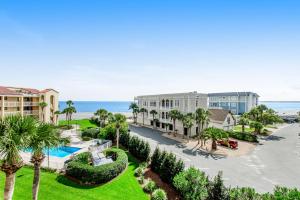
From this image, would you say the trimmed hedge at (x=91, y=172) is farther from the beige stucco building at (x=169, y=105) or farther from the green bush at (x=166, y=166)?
the beige stucco building at (x=169, y=105)

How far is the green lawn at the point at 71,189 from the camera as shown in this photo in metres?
21.1

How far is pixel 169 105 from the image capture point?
60.8 metres

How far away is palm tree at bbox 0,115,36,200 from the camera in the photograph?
10.3 meters

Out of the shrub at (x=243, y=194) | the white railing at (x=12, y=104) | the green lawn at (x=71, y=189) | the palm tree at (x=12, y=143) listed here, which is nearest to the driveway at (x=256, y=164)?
the shrub at (x=243, y=194)

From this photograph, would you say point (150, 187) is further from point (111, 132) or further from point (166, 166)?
point (111, 132)

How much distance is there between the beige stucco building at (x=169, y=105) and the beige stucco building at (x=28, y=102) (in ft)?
96.8

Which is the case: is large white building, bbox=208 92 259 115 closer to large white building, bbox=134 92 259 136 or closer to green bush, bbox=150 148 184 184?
large white building, bbox=134 92 259 136

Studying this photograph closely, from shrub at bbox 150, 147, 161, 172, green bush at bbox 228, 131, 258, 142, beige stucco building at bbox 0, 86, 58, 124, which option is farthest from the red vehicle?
beige stucco building at bbox 0, 86, 58, 124

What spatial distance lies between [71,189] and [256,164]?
26.5 meters

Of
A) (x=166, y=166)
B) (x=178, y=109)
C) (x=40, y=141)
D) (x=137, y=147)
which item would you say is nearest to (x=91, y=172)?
(x=166, y=166)

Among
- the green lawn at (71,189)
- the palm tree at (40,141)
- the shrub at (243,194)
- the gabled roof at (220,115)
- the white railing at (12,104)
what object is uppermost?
the white railing at (12,104)

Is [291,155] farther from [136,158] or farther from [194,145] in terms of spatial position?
[136,158]

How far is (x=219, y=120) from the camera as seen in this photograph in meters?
56.8

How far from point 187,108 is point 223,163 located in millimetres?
21841
